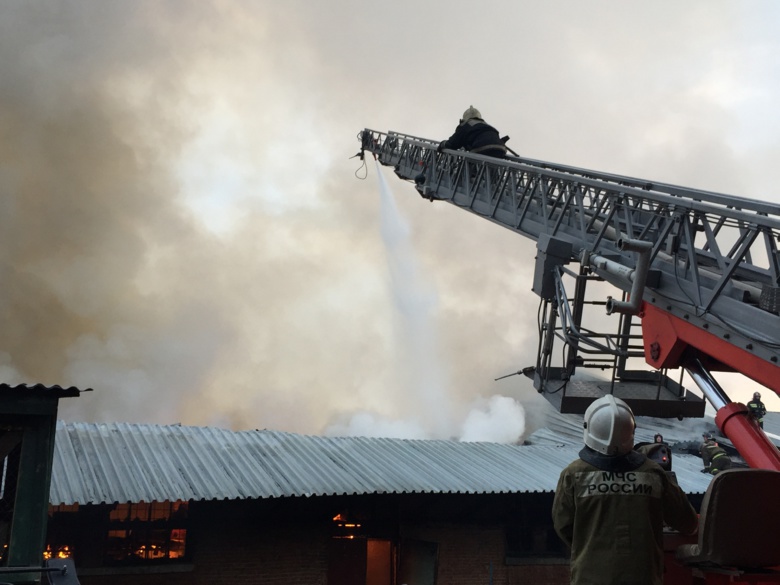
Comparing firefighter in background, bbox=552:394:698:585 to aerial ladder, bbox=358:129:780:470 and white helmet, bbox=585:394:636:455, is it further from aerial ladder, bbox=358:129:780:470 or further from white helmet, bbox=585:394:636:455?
aerial ladder, bbox=358:129:780:470

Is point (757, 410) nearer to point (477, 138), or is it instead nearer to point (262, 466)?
point (477, 138)

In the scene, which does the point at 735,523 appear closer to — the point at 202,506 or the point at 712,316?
the point at 712,316

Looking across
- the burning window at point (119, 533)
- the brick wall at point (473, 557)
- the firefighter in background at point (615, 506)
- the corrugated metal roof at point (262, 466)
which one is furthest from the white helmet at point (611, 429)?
the brick wall at point (473, 557)

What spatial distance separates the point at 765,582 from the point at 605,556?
2.26 feet

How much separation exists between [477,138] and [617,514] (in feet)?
28.3

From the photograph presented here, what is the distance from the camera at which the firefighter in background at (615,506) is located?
286 centimetres

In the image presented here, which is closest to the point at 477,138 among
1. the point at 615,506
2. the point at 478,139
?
the point at 478,139

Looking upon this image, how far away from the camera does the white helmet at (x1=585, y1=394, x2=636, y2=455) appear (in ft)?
9.61

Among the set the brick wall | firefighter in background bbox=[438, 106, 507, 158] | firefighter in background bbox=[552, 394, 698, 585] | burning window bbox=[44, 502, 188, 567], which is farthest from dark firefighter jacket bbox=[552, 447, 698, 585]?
the brick wall

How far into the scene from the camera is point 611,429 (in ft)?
9.62

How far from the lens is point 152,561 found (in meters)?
9.52

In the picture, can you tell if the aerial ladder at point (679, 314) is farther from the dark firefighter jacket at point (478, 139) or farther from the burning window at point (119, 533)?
the burning window at point (119, 533)

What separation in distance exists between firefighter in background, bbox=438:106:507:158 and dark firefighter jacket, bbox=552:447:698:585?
320 inches

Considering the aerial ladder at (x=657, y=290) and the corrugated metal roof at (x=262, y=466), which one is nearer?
the aerial ladder at (x=657, y=290)
